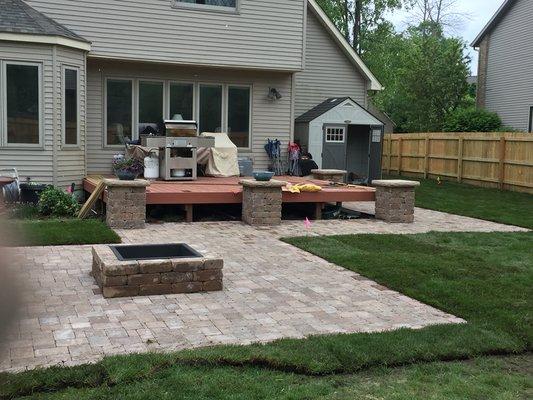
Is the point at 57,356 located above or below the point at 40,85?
below

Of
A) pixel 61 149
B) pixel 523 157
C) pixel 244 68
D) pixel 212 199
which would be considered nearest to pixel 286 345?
pixel 212 199

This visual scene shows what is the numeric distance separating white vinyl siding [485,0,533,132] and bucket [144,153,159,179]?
50.3ft

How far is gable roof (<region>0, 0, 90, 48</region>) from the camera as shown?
1062 cm

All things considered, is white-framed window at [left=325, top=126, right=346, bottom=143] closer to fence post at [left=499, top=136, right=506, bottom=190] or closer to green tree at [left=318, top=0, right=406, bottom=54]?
fence post at [left=499, top=136, right=506, bottom=190]

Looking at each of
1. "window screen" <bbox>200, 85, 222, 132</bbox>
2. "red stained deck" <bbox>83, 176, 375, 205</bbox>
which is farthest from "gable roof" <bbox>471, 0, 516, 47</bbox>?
"red stained deck" <bbox>83, 176, 375, 205</bbox>

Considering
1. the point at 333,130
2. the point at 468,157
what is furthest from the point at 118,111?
the point at 468,157

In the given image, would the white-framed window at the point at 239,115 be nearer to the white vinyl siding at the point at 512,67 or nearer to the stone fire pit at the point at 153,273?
the stone fire pit at the point at 153,273

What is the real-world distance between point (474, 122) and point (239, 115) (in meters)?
12.4

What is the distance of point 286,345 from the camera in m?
4.32

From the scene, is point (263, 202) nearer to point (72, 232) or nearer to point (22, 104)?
point (72, 232)

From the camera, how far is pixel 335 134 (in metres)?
16.0

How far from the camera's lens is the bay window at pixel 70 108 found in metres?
11.4

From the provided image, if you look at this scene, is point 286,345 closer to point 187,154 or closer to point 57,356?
point 57,356

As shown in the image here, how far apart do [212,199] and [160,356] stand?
20.9ft
